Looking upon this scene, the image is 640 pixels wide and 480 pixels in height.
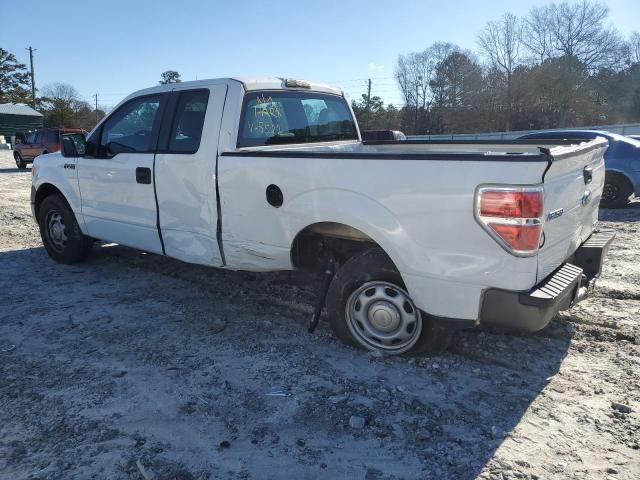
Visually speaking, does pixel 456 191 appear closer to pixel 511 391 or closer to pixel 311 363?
pixel 511 391

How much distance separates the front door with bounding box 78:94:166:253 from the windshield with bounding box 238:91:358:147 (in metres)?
1.00

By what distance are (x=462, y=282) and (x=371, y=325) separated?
0.87 meters

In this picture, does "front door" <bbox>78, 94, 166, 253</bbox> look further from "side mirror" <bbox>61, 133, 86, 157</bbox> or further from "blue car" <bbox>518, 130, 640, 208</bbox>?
"blue car" <bbox>518, 130, 640, 208</bbox>

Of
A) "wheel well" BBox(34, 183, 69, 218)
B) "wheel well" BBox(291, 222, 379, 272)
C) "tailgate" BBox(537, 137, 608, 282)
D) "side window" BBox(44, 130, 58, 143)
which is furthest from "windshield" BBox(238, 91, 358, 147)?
"side window" BBox(44, 130, 58, 143)

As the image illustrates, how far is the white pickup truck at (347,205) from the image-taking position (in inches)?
114

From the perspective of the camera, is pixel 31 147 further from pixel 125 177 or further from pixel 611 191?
pixel 611 191

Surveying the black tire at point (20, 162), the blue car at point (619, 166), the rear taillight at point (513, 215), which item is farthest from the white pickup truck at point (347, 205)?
the black tire at point (20, 162)

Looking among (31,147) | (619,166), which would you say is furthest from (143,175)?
(31,147)

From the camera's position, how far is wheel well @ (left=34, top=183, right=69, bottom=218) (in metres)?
6.18

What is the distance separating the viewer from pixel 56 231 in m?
6.20

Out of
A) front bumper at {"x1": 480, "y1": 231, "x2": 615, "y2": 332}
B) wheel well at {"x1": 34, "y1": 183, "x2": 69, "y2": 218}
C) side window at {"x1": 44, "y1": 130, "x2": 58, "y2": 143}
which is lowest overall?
front bumper at {"x1": 480, "y1": 231, "x2": 615, "y2": 332}

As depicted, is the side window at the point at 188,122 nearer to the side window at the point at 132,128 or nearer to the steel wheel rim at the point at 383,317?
the side window at the point at 132,128

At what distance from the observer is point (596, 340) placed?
389 centimetres

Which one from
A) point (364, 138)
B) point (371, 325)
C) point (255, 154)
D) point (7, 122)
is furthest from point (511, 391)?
point (7, 122)
